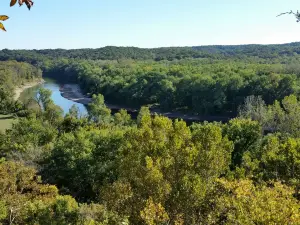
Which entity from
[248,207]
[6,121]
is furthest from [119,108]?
[248,207]

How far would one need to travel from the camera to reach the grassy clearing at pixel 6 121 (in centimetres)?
5421

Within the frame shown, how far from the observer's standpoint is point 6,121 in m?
58.4

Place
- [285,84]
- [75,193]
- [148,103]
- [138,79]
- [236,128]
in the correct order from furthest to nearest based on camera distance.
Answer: [138,79]
[148,103]
[285,84]
[236,128]
[75,193]

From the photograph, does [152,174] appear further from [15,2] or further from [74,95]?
[74,95]

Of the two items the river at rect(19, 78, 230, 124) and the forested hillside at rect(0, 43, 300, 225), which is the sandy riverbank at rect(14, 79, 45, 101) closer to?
the river at rect(19, 78, 230, 124)

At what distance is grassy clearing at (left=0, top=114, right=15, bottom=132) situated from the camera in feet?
178

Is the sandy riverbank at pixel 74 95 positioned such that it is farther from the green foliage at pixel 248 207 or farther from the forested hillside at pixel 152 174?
the green foliage at pixel 248 207

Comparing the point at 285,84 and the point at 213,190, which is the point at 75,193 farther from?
the point at 285,84

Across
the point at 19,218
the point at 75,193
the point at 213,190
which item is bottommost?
the point at 75,193

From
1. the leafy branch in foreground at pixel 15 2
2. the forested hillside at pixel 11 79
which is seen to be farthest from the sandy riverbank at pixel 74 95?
the leafy branch in foreground at pixel 15 2

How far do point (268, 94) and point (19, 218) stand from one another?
191 ft

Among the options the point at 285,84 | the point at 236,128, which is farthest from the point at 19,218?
the point at 285,84

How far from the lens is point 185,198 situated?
11.0 metres

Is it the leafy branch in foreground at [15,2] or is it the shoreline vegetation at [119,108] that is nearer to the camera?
the leafy branch in foreground at [15,2]
